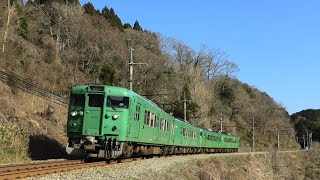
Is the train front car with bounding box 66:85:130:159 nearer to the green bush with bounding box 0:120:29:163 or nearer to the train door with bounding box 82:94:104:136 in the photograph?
the train door with bounding box 82:94:104:136

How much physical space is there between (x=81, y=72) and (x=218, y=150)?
2036 cm

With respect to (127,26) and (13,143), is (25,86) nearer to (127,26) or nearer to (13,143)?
(13,143)

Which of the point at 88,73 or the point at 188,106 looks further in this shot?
the point at 188,106

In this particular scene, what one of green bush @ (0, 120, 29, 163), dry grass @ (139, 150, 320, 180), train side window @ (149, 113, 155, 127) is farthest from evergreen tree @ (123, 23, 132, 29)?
green bush @ (0, 120, 29, 163)

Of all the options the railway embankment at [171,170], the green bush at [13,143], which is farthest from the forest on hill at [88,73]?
the railway embankment at [171,170]

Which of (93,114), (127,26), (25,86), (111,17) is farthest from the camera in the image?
(127,26)

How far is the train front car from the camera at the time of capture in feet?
59.0

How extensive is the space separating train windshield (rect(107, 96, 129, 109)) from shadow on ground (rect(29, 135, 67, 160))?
5.47m

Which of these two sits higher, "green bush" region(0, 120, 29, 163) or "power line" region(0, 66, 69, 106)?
"power line" region(0, 66, 69, 106)

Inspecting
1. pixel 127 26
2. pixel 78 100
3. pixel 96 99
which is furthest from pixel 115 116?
pixel 127 26

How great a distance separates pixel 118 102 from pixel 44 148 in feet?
24.6

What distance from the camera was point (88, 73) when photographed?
56594 mm

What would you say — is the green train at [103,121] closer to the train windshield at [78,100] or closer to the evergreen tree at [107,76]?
the train windshield at [78,100]

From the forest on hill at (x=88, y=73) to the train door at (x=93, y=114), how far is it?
3.54m
